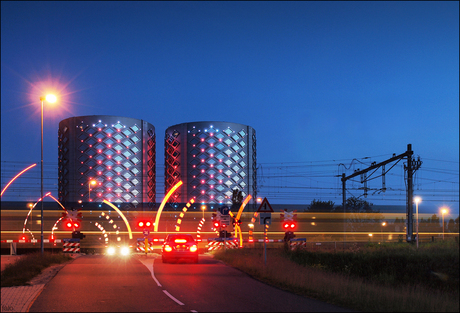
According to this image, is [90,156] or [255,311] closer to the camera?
[255,311]

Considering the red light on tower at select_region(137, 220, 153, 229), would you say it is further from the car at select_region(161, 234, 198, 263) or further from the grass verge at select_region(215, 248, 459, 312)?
the grass verge at select_region(215, 248, 459, 312)

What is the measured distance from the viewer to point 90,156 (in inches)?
4756

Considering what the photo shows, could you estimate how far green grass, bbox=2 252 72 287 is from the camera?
14.9 metres

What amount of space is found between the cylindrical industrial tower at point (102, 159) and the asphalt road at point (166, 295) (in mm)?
103537

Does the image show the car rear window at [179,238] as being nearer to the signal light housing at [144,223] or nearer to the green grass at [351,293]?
Result: the green grass at [351,293]

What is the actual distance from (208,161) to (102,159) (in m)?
28.3

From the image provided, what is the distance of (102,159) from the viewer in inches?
4776

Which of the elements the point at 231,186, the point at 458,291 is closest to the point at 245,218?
the point at 458,291

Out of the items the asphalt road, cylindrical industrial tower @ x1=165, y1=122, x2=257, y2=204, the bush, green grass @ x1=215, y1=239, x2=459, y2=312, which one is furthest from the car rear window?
cylindrical industrial tower @ x1=165, y1=122, x2=257, y2=204

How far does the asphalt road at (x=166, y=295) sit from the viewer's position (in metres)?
10.2

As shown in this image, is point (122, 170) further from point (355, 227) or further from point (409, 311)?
point (409, 311)

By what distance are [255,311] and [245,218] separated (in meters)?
54.4

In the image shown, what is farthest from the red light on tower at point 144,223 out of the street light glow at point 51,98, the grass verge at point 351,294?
the grass verge at point 351,294

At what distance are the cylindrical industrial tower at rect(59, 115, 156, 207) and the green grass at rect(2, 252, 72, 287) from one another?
96.1 m
